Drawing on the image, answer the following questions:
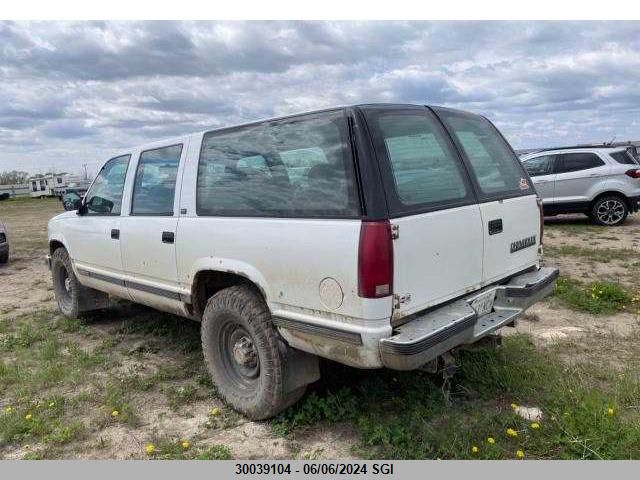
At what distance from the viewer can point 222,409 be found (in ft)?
12.2

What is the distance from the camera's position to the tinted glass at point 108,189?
4.86 m

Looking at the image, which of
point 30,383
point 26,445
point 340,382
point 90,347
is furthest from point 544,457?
point 90,347

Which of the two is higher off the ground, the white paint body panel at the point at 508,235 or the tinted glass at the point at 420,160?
the tinted glass at the point at 420,160

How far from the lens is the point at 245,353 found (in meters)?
3.52

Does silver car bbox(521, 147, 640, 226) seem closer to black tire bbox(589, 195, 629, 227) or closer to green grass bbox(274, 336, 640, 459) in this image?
black tire bbox(589, 195, 629, 227)

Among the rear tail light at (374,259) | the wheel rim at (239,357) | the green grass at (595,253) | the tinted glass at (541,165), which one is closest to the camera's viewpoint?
the rear tail light at (374,259)

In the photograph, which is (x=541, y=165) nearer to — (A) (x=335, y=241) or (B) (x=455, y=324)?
(B) (x=455, y=324)

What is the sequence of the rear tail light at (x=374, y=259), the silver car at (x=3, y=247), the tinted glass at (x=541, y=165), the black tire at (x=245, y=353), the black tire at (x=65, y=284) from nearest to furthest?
the rear tail light at (x=374, y=259), the black tire at (x=245, y=353), the black tire at (x=65, y=284), the silver car at (x=3, y=247), the tinted glass at (x=541, y=165)

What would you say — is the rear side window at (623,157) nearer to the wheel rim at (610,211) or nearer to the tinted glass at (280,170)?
the wheel rim at (610,211)

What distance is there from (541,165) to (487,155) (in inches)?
365

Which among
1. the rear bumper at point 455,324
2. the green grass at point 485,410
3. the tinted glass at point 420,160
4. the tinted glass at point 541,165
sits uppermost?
the tinted glass at point 420,160

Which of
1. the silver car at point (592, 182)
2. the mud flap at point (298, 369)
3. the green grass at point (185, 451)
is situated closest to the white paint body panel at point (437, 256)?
the mud flap at point (298, 369)

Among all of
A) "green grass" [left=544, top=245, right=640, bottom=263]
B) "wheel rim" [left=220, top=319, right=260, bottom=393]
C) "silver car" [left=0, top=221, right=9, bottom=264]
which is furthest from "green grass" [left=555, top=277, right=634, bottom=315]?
"silver car" [left=0, top=221, right=9, bottom=264]

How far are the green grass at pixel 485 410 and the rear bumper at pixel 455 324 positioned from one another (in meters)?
0.60
